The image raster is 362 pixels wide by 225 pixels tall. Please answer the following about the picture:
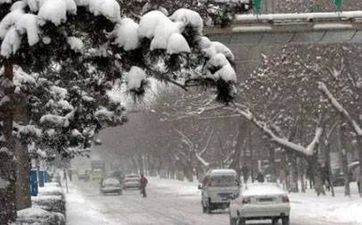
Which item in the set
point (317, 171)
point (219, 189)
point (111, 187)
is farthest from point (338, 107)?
point (111, 187)

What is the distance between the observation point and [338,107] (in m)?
34.2

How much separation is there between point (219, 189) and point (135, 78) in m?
25.6

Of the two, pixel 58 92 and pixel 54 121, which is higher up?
pixel 58 92

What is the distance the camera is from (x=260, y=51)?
4012 centimetres

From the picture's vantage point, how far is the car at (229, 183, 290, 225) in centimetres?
2494

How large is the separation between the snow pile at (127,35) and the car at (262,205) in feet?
54.1

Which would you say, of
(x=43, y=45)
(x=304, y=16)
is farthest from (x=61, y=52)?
(x=304, y=16)

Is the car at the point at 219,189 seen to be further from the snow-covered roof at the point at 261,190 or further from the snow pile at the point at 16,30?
the snow pile at the point at 16,30

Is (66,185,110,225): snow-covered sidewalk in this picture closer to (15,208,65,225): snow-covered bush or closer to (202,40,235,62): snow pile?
(15,208,65,225): snow-covered bush

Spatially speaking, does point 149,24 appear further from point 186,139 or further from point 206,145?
point 206,145

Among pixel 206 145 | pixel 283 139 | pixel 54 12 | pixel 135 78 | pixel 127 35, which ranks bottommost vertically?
pixel 135 78

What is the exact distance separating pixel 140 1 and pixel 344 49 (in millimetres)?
24181

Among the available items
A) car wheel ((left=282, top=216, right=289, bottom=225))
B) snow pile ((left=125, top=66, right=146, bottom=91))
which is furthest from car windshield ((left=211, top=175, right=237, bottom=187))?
snow pile ((left=125, top=66, right=146, bottom=91))

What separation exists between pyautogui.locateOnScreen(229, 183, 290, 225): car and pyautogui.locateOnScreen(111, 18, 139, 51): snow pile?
16.5 meters
